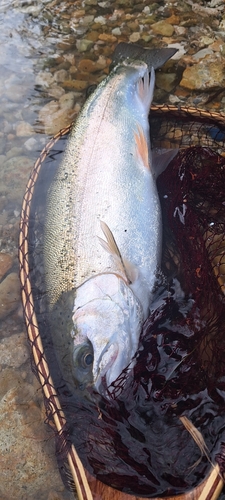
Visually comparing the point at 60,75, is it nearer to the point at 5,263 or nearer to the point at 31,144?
the point at 31,144

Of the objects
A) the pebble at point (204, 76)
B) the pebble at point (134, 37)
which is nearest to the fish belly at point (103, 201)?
the pebble at point (204, 76)

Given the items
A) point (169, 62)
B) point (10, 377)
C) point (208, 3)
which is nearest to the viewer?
point (10, 377)

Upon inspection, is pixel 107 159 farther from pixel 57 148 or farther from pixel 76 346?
pixel 76 346

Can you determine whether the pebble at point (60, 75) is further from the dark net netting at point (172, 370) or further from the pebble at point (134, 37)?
the dark net netting at point (172, 370)

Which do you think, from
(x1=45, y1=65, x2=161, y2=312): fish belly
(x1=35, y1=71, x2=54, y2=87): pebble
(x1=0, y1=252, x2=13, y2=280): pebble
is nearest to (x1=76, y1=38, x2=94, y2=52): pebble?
(x1=35, y1=71, x2=54, y2=87): pebble

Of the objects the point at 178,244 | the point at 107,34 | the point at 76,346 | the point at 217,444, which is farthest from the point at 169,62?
the point at 217,444

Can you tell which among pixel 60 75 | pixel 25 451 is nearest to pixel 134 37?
pixel 60 75
